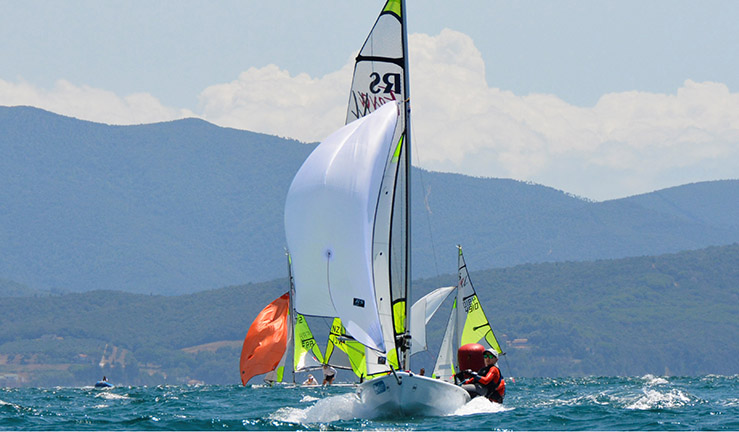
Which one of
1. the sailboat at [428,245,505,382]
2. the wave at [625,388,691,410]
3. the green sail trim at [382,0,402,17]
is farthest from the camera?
the sailboat at [428,245,505,382]

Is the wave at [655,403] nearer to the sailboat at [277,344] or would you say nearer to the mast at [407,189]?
the mast at [407,189]

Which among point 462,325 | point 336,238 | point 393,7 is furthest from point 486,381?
point 462,325

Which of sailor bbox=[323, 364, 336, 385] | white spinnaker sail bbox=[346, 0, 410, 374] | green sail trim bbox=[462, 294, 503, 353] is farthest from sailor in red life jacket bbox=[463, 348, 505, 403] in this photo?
sailor bbox=[323, 364, 336, 385]

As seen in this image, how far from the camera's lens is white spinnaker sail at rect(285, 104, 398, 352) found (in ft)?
112

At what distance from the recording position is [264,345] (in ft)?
263

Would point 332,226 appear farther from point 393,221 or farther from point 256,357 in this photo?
point 256,357

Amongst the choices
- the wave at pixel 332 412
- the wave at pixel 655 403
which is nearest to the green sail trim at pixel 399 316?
the wave at pixel 332 412

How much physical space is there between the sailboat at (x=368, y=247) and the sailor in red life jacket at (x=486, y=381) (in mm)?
1070

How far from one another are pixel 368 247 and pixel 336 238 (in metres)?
1.04

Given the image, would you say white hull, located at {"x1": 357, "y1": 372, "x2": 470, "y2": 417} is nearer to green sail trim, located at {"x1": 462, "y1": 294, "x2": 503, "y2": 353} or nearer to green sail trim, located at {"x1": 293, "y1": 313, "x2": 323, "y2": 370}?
green sail trim, located at {"x1": 462, "y1": 294, "x2": 503, "y2": 353}

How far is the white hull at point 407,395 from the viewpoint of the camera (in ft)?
116

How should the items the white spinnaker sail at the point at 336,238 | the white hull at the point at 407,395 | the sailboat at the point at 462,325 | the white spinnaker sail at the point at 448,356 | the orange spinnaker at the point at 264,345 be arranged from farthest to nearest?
1. the orange spinnaker at the point at 264,345
2. the sailboat at the point at 462,325
3. the white spinnaker sail at the point at 448,356
4. the white hull at the point at 407,395
5. the white spinnaker sail at the point at 336,238

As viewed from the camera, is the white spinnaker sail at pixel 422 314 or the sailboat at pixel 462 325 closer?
the white spinnaker sail at pixel 422 314

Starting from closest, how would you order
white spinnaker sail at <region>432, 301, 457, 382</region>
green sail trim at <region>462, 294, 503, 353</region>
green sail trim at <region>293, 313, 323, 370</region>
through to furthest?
white spinnaker sail at <region>432, 301, 457, 382</region>
green sail trim at <region>462, 294, 503, 353</region>
green sail trim at <region>293, 313, 323, 370</region>
